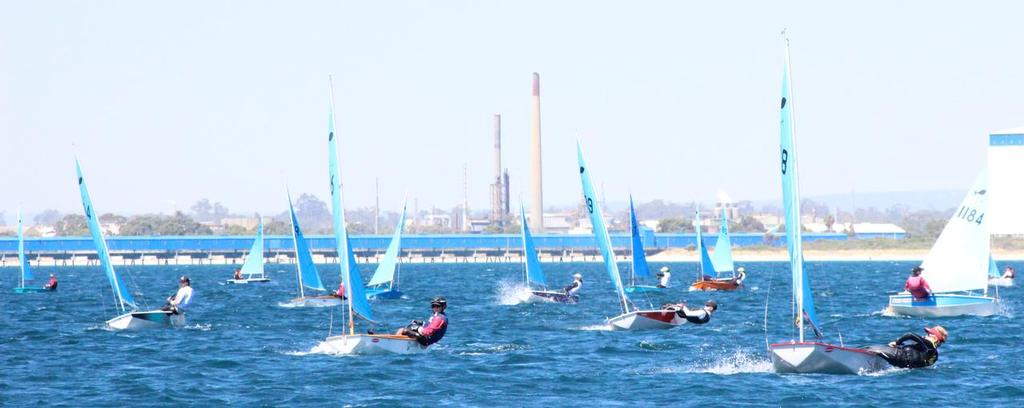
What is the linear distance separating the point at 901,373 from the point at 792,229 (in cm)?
515

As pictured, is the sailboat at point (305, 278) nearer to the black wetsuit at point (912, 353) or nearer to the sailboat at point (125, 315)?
the sailboat at point (125, 315)

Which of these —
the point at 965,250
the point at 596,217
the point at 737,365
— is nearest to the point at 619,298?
the point at 596,217

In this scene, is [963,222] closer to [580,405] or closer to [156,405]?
[580,405]

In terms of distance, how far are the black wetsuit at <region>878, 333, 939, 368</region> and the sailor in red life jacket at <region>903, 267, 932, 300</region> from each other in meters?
16.3

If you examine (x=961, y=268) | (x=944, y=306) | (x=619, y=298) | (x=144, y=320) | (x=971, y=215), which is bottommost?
(x=944, y=306)

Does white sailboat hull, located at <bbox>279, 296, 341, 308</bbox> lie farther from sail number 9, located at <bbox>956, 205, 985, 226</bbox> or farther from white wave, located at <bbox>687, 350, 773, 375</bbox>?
white wave, located at <bbox>687, 350, 773, 375</bbox>

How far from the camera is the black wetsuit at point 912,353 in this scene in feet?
109

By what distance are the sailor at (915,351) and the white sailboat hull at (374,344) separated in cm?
1164

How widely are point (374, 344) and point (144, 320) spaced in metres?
12.7

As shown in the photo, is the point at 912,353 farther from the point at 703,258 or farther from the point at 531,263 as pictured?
the point at 703,258

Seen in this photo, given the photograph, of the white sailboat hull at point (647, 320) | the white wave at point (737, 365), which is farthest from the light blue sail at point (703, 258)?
the white wave at point (737, 365)

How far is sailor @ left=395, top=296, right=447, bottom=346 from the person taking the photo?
38.2 meters

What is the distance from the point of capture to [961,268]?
5144cm

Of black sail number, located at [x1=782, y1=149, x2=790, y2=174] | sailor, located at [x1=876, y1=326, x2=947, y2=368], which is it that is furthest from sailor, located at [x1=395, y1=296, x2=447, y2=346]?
sailor, located at [x1=876, y1=326, x2=947, y2=368]
